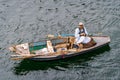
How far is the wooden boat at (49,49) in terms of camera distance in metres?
25.1

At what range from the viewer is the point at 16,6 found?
1361 inches

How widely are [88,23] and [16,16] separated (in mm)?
7813

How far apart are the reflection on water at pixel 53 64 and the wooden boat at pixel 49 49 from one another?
458mm

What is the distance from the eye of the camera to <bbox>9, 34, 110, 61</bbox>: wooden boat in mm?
25094

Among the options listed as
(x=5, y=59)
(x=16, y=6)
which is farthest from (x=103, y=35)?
(x=16, y=6)

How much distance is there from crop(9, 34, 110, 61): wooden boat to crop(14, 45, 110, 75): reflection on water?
46cm

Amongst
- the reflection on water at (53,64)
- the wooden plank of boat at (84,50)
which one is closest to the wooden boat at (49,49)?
the wooden plank of boat at (84,50)

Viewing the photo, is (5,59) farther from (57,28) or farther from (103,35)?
(103,35)

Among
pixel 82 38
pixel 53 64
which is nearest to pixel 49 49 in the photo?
pixel 53 64

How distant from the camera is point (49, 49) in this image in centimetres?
2566

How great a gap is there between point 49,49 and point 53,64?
50.5 inches

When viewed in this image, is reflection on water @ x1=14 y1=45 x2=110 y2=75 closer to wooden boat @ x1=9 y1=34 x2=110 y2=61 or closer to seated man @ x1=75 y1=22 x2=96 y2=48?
wooden boat @ x1=9 y1=34 x2=110 y2=61

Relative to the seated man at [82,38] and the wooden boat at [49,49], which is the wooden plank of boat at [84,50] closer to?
the wooden boat at [49,49]

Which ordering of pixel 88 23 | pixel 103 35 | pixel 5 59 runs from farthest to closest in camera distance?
1. pixel 88 23
2. pixel 103 35
3. pixel 5 59
